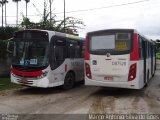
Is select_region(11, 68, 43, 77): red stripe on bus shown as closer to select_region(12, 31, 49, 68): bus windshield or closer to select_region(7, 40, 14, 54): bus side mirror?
select_region(12, 31, 49, 68): bus windshield

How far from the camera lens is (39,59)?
1164 cm

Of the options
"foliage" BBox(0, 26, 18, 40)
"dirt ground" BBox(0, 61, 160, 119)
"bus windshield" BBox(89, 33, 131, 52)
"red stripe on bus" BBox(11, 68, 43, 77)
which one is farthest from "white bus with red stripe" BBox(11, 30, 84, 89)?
"foliage" BBox(0, 26, 18, 40)

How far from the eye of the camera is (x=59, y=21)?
2419cm

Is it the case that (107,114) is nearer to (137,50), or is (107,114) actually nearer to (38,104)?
(38,104)

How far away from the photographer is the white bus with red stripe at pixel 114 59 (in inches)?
432

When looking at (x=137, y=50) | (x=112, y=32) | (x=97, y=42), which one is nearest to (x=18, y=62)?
(x=97, y=42)

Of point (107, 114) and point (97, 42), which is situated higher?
point (97, 42)

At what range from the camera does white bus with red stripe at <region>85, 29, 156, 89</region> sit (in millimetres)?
10961

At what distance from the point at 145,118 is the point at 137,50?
153 inches

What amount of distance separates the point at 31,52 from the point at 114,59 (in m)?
3.79

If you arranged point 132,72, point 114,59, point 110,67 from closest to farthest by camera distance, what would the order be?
point 132,72 → point 114,59 → point 110,67

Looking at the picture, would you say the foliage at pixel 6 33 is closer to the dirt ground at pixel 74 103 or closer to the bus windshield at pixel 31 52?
the bus windshield at pixel 31 52

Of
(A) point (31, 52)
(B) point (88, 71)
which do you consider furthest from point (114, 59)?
(A) point (31, 52)

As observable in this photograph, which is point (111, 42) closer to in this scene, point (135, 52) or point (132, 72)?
point (135, 52)
